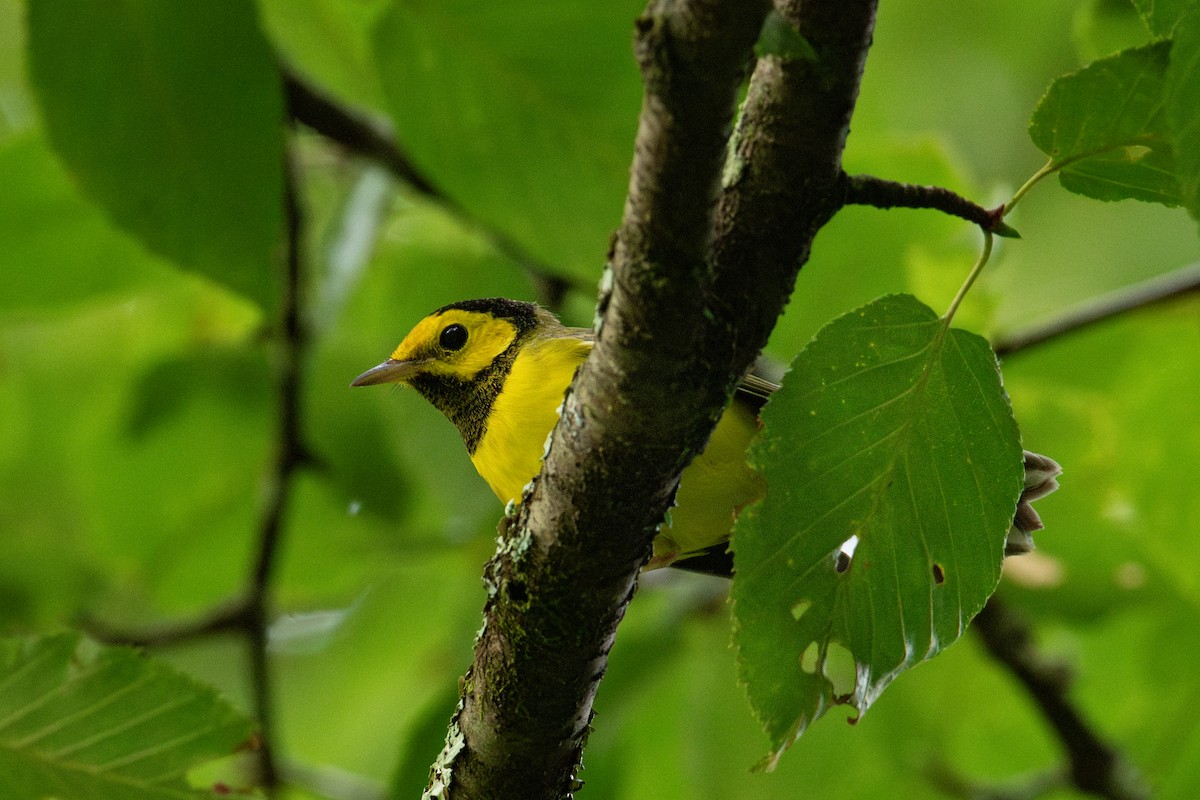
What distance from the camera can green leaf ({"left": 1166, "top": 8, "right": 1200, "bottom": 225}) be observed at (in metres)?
1.18

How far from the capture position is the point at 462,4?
3084mm

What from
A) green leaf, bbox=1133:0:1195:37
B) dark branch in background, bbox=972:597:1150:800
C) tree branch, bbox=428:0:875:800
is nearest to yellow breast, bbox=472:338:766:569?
tree branch, bbox=428:0:875:800

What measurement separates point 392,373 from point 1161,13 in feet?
7.78

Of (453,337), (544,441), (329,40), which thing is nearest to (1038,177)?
(544,441)

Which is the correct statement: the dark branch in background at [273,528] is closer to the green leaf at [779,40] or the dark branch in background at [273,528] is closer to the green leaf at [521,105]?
the green leaf at [521,105]

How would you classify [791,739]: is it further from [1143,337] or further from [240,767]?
[240,767]

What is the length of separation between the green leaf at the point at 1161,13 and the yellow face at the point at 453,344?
218 cm

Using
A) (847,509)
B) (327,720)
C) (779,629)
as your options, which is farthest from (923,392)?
(327,720)

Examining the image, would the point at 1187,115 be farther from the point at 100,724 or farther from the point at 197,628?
the point at 197,628

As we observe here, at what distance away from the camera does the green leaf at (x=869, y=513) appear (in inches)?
64.5

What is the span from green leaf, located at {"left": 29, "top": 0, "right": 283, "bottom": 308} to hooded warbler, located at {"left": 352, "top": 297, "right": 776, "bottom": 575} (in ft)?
2.09

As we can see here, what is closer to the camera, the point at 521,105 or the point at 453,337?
the point at 521,105

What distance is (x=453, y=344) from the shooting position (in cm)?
339

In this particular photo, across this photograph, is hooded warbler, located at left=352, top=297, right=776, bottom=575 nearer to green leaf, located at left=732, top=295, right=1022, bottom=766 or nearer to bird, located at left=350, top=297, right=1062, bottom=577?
bird, located at left=350, top=297, right=1062, bottom=577
